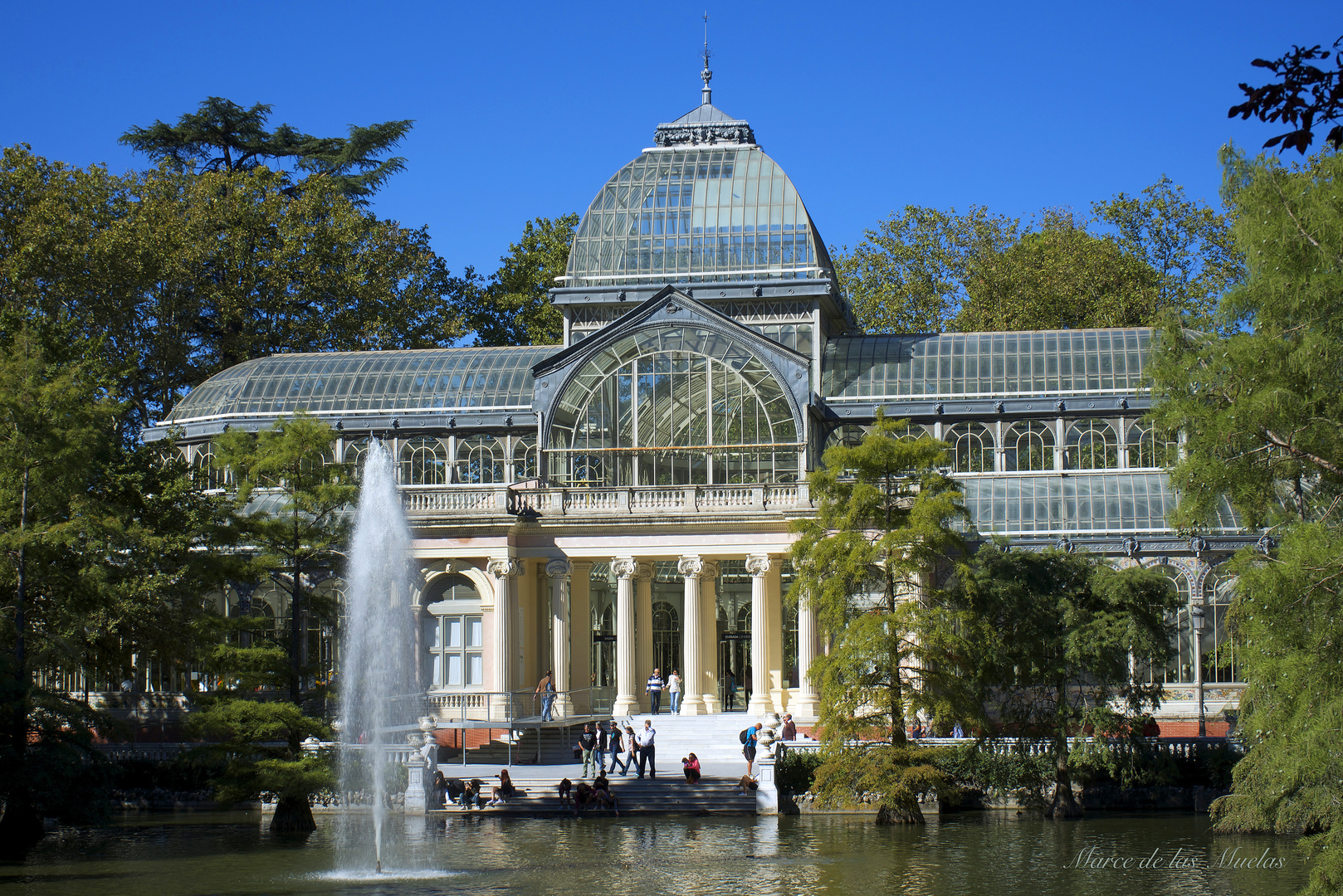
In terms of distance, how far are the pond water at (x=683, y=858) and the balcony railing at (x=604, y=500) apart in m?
14.1

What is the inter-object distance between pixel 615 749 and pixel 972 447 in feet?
65.2

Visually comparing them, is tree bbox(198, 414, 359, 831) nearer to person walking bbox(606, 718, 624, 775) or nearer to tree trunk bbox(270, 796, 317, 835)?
tree trunk bbox(270, 796, 317, 835)

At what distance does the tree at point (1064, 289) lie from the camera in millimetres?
72312

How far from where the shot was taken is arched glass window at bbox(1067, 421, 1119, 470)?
54.1 m

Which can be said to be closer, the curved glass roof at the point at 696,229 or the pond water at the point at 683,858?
the pond water at the point at 683,858

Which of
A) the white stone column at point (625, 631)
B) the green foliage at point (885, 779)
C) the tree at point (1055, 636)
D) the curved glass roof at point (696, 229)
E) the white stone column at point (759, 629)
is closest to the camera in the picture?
the green foliage at point (885, 779)

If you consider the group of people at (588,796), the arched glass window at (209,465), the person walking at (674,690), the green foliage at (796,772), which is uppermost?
the arched glass window at (209,465)

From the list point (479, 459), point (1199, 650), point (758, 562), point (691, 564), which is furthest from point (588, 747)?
point (1199, 650)

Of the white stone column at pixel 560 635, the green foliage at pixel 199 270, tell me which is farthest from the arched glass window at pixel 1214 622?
the green foliage at pixel 199 270

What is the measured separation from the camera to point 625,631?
50906mm

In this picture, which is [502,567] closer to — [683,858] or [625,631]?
[625,631]

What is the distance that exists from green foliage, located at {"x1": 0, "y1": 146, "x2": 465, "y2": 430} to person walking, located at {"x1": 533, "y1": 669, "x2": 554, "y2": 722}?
26045mm

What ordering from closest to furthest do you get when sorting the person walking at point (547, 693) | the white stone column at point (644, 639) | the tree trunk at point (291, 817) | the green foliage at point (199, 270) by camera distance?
the tree trunk at point (291, 817) < the person walking at point (547, 693) < the white stone column at point (644, 639) < the green foliage at point (199, 270)

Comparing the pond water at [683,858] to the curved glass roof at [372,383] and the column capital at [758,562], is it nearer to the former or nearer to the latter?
the column capital at [758,562]
